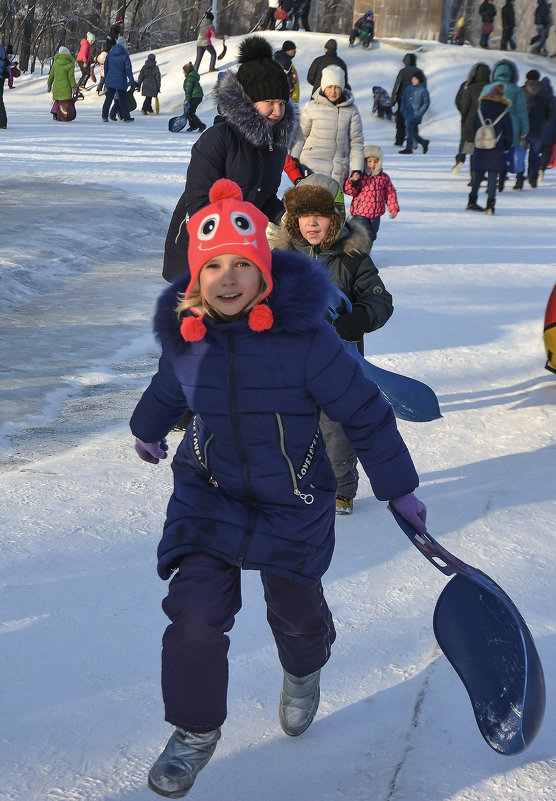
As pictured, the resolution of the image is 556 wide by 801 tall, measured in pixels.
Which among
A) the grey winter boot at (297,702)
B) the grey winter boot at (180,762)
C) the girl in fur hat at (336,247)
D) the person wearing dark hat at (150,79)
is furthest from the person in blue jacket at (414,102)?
the grey winter boot at (180,762)

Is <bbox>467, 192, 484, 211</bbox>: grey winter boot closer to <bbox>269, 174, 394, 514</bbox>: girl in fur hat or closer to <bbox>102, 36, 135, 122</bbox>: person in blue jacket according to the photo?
<bbox>269, 174, 394, 514</bbox>: girl in fur hat

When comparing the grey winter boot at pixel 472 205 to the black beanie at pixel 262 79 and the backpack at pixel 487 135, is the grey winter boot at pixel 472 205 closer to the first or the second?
the backpack at pixel 487 135

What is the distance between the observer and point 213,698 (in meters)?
2.33

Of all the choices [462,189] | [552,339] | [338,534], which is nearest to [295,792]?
[338,534]

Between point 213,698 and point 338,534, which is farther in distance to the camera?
point 338,534

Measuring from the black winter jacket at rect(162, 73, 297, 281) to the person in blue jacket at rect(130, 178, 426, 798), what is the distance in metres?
2.04

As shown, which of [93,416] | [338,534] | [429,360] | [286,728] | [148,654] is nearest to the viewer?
[286,728]

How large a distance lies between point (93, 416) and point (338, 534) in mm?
1663

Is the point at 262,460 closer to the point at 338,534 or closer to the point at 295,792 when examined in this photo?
the point at 295,792

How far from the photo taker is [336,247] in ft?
12.6

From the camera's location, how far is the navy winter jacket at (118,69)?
2158cm

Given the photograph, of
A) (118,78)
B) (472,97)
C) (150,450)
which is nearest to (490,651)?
(150,450)

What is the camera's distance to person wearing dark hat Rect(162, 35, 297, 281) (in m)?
4.39

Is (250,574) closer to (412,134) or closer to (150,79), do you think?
(412,134)
